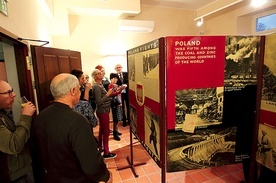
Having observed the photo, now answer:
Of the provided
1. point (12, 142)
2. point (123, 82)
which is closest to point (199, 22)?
point (123, 82)

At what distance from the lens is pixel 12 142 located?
3.42 ft

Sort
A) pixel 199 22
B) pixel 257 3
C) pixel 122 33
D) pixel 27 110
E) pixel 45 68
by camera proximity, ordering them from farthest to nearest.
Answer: pixel 199 22, pixel 122 33, pixel 257 3, pixel 45 68, pixel 27 110

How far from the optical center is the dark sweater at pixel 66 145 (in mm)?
1021

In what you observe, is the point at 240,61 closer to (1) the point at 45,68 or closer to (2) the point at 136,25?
(1) the point at 45,68

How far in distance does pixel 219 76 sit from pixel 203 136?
0.51 metres

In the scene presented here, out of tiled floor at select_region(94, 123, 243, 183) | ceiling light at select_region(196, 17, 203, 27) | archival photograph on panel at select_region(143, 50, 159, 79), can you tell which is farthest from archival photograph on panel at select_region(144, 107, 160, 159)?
ceiling light at select_region(196, 17, 203, 27)

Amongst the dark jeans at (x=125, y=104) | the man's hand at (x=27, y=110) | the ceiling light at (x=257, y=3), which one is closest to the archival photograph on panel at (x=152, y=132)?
the man's hand at (x=27, y=110)

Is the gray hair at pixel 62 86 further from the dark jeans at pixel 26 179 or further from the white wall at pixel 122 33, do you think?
the white wall at pixel 122 33

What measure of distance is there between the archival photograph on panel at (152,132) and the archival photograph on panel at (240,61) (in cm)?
66

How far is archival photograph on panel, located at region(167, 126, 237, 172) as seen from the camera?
1.43 m

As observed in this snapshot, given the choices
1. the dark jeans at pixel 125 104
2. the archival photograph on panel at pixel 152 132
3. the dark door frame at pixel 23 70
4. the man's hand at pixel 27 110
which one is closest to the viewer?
the man's hand at pixel 27 110

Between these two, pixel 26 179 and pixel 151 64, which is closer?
pixel 26 179

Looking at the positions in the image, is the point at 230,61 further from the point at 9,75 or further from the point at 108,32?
the point at 108,32

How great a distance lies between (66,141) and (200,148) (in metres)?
1.07
